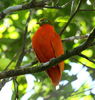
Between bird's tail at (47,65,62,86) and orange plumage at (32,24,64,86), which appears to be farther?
bird's tail at (47,65,62,86)

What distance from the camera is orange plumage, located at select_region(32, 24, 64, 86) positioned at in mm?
4742

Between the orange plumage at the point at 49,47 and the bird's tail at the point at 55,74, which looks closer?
the orange plumage at the point at 49,47

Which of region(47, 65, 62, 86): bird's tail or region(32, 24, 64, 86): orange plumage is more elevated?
region(32, 24, 64, 86): orange plumage

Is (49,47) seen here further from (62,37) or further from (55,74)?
(62,37)

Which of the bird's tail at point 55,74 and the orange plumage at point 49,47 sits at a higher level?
the orange plumage at point 49,47

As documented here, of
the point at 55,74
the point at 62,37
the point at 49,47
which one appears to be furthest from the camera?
the point at 62,37

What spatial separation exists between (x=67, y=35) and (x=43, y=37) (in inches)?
51.8

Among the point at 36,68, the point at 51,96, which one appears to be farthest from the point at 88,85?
the point at 36,68

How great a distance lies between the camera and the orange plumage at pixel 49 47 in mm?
4742

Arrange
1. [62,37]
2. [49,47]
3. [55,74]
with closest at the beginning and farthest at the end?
[49,47] → [55,74] → [62,37]

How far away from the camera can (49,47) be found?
4.80m

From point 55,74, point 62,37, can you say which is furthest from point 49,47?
point 62,37

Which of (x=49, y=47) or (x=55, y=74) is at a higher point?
(x=49, y=47)

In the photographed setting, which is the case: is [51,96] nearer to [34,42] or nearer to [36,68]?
[34,42]
